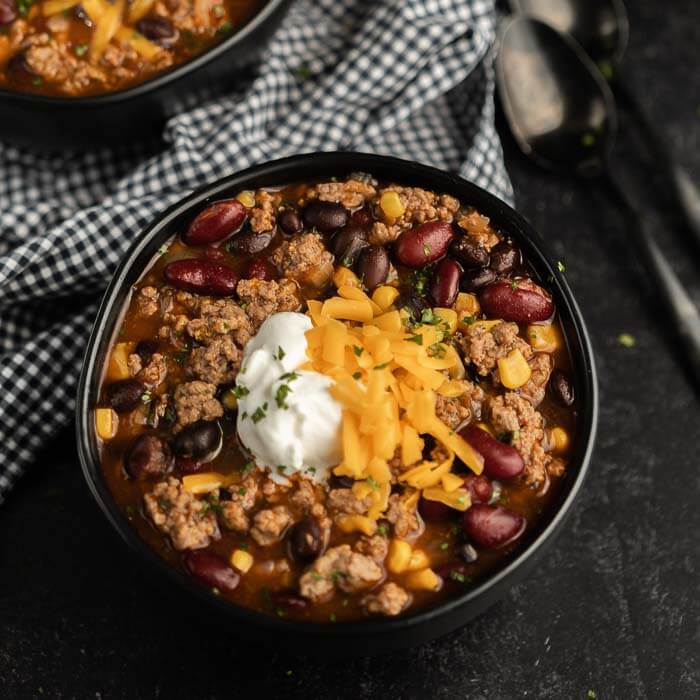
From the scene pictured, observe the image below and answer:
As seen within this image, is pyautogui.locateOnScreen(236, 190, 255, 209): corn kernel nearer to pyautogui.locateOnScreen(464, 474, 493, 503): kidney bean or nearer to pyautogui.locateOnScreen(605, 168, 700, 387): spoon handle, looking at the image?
pyautogui.locateOnScreen(464, 474, 493, 503): kidney bean

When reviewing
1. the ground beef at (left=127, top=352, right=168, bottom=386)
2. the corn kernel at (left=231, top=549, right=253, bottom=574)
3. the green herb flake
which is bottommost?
the green herb flake

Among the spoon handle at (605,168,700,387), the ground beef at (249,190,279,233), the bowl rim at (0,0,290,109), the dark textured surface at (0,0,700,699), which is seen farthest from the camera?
the spoon handle at (605,168,700,387)

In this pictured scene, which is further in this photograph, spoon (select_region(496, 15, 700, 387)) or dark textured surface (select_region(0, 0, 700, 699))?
spoon (select_region(496, 15, 700, 387))

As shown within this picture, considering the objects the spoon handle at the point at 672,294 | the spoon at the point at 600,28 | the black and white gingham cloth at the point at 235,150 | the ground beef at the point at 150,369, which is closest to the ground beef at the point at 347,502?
the ground beef at the point at 150,369

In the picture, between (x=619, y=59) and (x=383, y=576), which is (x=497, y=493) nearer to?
(x=383, y=576)

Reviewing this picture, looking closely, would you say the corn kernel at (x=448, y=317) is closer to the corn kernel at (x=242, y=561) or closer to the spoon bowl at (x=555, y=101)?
the corn kernel at (x=242, y=561)

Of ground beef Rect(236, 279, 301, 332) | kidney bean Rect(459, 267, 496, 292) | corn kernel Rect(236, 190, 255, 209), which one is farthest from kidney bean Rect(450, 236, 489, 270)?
corn kernel Rect(236, 190, 255, 209)

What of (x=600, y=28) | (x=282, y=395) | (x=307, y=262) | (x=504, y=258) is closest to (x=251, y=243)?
(x=307, y=262)

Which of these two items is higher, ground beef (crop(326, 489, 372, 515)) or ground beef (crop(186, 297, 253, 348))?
ground beef (crop(186, 297, 253, 348))
